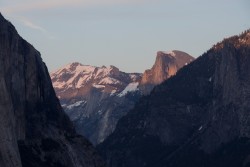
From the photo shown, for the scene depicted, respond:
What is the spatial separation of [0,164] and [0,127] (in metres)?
6.88

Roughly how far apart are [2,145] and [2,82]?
1051 cm

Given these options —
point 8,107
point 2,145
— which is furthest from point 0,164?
point 8,107

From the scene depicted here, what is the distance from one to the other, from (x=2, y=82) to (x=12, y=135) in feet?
31.2

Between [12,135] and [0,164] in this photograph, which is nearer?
[0,164]

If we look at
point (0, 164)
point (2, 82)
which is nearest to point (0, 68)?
point (2, 82)

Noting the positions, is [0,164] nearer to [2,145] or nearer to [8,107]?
[2,145]

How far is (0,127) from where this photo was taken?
612 feet

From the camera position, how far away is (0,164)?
598 ft

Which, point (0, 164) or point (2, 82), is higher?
point (2, 82)

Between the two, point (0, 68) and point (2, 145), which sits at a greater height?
point (0, 68)

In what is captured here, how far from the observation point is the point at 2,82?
190500 millimetres

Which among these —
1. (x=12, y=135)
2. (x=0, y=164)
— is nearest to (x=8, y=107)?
(x=12, y=135)

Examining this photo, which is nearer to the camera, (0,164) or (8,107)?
(0,164)

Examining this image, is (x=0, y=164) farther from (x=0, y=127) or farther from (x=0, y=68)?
(x=0, y=68)
